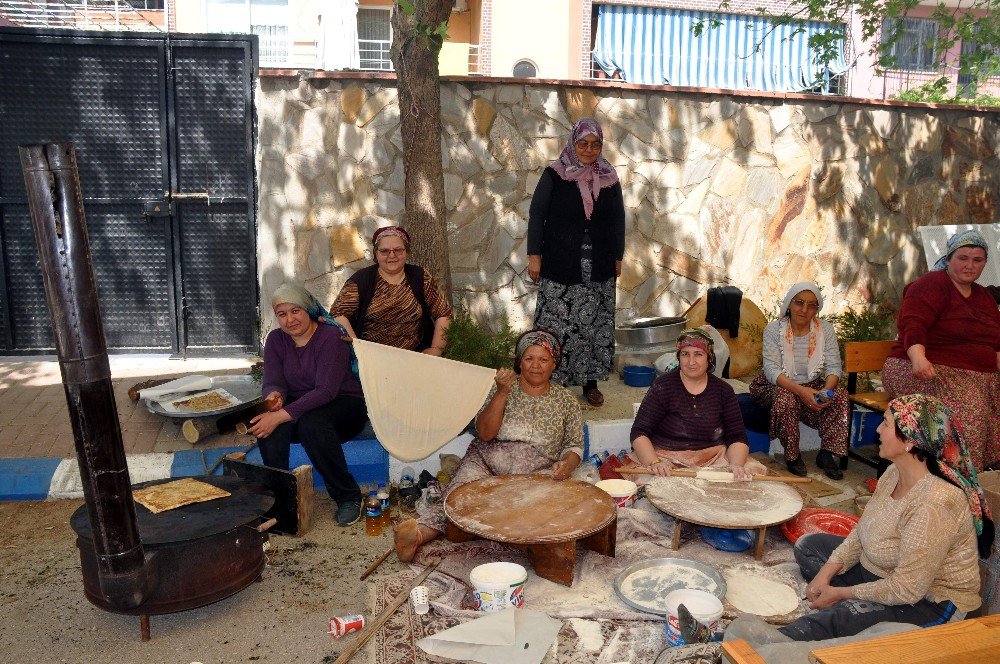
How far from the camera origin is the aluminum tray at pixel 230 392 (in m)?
4.89

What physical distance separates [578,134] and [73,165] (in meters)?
3.43

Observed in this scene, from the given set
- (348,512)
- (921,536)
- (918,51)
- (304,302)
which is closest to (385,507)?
(348,512)

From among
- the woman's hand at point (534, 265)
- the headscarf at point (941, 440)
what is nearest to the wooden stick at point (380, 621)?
the headscarf at point (941, 440)

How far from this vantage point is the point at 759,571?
12.0 ft

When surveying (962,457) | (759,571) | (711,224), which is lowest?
(759,571)

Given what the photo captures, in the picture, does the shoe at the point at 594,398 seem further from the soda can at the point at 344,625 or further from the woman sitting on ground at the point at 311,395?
the soda can at the point at 344,625

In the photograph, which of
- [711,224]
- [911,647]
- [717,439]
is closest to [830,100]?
[711,224]

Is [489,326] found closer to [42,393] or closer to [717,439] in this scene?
[717,439]

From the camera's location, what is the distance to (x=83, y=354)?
2.44 m

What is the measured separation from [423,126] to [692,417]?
269cm

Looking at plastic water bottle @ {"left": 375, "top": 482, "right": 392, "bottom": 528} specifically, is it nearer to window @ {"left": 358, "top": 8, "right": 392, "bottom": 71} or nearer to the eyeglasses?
the eyeglasses

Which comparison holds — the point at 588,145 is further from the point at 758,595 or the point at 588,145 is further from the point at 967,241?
the point at 758,595

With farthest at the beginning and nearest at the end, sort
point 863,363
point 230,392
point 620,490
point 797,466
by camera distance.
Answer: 1. point 230,392
2. point 863,363
3. point 797,466
4. point 620,490

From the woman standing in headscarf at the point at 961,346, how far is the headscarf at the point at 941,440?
1.93m
